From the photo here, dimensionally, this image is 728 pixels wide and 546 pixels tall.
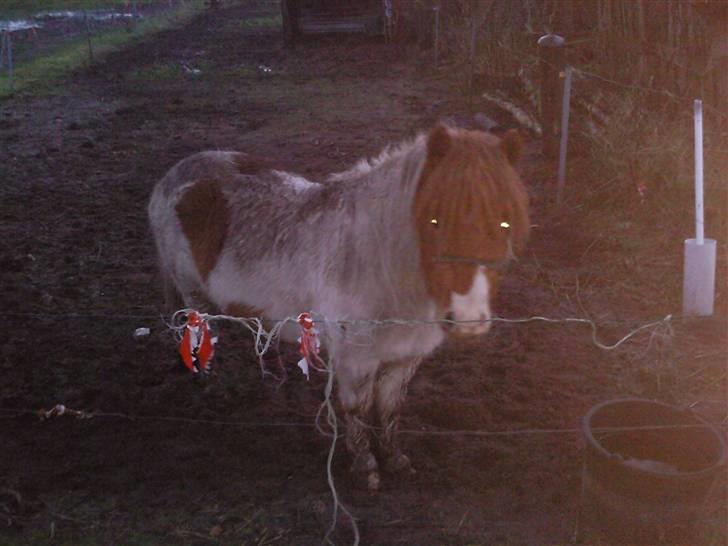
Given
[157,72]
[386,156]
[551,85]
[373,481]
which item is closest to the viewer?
[386,156]

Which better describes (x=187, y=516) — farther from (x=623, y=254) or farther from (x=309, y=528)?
(x=623, y=254)

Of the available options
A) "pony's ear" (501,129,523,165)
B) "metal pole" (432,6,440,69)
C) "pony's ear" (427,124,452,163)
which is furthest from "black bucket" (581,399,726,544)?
"metal pole" (432,6,440,69)

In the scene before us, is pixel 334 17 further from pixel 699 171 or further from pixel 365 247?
pixel 365 247

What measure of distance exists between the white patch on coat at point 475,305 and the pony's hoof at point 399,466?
52.5 inches

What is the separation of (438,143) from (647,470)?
1584 millimetres

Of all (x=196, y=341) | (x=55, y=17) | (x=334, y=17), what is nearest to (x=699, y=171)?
(x=196, y=341)

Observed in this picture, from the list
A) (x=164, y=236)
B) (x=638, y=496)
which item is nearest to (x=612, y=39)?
(x=164, y=236)

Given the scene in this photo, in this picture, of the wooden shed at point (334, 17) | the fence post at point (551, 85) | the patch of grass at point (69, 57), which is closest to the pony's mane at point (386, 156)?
the fence post at point (551, 85)

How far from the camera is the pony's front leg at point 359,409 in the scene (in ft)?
11.8

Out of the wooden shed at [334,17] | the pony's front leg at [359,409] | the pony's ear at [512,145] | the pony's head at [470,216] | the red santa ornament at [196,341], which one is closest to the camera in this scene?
the pony's head at [470,216]

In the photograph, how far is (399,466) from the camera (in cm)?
392

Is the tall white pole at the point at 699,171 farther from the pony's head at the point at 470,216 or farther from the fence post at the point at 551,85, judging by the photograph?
the fence post at the point at 551,85

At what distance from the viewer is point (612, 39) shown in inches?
428

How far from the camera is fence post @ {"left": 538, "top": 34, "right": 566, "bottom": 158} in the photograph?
8688mm
